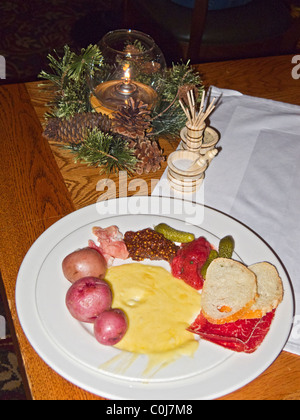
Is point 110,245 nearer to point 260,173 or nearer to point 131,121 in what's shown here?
point 131,121

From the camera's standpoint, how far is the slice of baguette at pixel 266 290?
0.86m

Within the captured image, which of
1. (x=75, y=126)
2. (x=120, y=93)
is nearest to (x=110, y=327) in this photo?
(x=75, y=126)

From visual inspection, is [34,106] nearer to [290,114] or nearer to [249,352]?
[290,114]

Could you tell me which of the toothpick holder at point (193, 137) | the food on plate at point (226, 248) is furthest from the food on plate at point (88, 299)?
the toothpick holder at point (193, 137)

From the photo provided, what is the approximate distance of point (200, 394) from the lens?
0.76 meters

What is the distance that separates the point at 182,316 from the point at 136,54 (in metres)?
0.68

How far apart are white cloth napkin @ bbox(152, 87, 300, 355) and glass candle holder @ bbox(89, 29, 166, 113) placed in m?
0.21

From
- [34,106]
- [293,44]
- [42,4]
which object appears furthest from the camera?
[42,4]

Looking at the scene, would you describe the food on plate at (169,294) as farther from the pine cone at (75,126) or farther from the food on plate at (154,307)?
the pine cone at (75,126)

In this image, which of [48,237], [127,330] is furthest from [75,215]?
[127,330]

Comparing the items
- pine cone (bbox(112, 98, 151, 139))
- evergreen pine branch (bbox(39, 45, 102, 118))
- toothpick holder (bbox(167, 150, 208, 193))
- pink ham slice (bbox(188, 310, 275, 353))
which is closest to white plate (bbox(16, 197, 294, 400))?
pink ham slice (bbox(188, 310, 275, 353))

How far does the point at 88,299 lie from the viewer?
834 millimetres

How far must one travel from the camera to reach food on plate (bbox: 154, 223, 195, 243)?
987mm

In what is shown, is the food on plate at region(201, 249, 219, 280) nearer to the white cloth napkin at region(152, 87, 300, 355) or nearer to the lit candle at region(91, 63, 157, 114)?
the white cloth napkin at region(152, 87, 300, 355)
